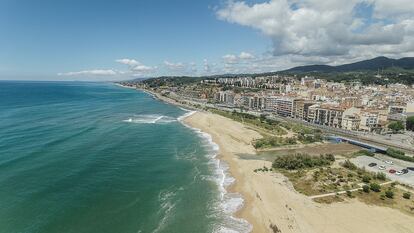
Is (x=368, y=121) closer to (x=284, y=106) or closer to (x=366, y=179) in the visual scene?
(x=284, y=106)

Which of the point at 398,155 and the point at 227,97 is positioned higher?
the point at 398,155

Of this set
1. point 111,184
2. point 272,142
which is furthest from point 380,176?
point 111,184

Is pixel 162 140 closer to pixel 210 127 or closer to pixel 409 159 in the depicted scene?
pixel 210 127

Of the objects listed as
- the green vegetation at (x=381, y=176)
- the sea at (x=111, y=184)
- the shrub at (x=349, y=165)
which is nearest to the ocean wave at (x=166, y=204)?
the sea at (x=111, y=184)

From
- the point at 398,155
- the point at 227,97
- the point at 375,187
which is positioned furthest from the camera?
the point at 227,97

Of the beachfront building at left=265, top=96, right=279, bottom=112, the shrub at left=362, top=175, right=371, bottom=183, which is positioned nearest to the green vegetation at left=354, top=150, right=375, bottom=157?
the shrub at left=362, top=175, right=371, bottom=183

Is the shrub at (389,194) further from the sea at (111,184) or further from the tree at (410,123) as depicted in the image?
the tree at (410,123)
